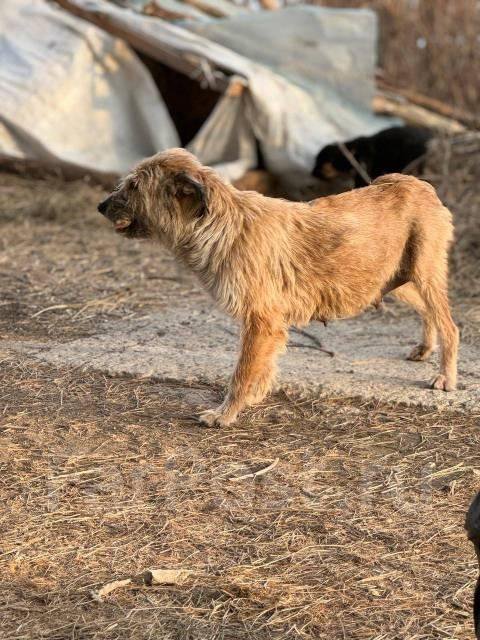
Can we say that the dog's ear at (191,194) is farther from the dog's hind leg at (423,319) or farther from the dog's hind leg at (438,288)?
the dog's hind leg at (423,319)

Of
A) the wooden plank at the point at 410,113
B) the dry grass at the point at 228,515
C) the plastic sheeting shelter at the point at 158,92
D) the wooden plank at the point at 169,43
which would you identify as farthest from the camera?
the wooden plank at the point at 410,113

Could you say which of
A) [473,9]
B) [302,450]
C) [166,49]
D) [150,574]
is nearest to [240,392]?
[302,450]

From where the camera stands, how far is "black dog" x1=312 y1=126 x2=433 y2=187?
36.9 feet

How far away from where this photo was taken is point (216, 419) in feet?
18.4

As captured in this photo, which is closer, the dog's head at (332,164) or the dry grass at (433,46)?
the dog's head at (332,164)

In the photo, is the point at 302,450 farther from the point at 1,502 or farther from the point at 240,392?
the point at 1,502

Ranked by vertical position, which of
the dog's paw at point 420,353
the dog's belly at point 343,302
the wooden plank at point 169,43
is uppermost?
the dog's belly at point 343,302

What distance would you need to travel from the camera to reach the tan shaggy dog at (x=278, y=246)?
5527 millimetres

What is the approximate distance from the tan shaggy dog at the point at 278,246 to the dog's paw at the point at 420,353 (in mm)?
429

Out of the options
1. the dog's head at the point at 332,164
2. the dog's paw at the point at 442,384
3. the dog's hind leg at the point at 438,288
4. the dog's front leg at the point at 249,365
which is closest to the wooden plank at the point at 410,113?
the dog's head at the point at 332,164

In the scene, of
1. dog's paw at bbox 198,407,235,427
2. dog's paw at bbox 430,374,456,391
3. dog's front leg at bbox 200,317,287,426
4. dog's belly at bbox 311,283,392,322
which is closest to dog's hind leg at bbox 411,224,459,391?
dog's paw at bbox 430,374,456,391

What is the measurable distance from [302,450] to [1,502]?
5.33 ft

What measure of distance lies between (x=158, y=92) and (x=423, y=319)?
6594mm

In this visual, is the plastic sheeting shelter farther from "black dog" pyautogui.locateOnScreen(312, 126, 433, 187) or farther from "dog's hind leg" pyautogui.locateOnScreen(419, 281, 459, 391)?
"dog's hind leg" pyautogui.locateOnScreen(419, 281, 459, 391)
